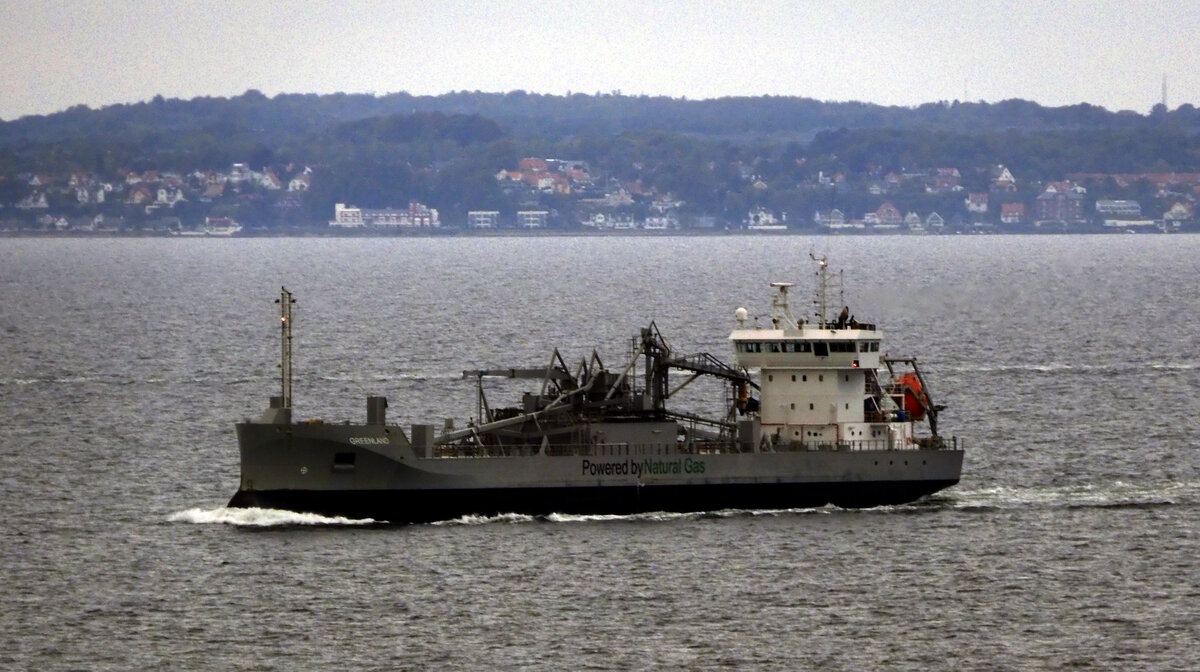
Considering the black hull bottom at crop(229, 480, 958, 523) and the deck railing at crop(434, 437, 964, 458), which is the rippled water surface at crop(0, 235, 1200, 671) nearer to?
the black hull bottom at crop(229, 480, 958, 523)

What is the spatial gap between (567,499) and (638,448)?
252 centimetres

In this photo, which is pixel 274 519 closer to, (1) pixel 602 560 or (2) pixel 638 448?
(1) pixel 602 560

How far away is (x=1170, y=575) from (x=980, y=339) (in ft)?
230

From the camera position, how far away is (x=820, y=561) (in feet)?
192

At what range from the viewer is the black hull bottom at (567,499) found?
62781 millimetres

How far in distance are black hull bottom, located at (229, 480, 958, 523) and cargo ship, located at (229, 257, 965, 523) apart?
0.04 meters

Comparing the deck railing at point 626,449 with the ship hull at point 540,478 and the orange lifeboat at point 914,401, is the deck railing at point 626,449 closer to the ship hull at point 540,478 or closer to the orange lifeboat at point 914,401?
the ship hull at point 540,478

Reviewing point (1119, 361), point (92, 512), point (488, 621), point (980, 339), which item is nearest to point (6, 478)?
point (92, 512)

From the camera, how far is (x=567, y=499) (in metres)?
64.0

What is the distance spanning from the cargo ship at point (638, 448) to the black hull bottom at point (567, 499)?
0.13 ft

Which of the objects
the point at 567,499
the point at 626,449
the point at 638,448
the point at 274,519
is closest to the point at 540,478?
the point at 567,499

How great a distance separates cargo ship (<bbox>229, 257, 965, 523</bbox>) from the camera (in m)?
62.5

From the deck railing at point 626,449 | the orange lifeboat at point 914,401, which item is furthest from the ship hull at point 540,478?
the orange lifeboat at point 914,401

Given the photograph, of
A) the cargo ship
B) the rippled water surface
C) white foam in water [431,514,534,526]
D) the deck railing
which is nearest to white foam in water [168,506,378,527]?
the rippled water surface
